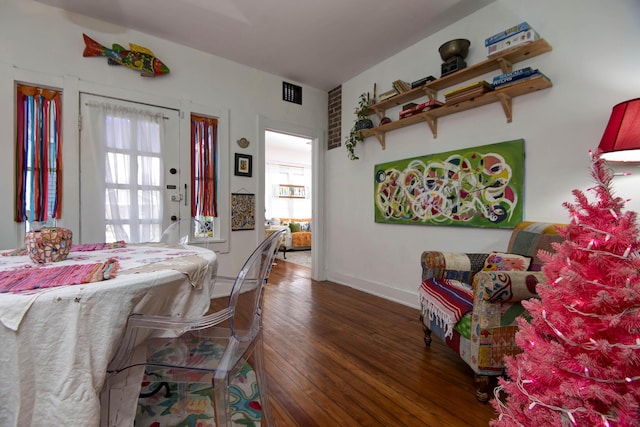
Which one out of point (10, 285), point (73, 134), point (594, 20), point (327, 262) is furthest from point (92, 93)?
point (594, 20)

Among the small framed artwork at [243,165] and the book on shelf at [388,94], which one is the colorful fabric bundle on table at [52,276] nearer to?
the small framed artwork at [243,165]

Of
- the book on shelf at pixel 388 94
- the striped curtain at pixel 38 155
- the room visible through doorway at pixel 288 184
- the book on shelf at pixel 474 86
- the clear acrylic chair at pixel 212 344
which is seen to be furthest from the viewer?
the room visible through doorway at pixel 288 184

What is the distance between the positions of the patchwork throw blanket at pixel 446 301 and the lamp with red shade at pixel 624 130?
40.6 inches

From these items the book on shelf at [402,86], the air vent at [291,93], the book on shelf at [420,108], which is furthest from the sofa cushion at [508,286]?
the air vent at [291,93]

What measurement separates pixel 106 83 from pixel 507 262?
373cm

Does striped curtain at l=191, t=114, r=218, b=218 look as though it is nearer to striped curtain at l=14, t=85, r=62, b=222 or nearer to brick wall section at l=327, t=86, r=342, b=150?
striped curtain at l=14, t=85, r=62, b=222

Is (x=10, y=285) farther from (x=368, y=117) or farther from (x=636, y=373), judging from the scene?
(x=368, y=117)

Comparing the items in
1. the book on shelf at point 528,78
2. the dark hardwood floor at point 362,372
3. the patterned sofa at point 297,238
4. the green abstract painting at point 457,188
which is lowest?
the dark hardwood floor at point 362,372

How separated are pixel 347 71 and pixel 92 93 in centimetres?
277

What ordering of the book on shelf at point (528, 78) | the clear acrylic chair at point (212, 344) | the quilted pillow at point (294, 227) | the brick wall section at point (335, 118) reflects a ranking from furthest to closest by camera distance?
the quilted pillow at point (294, 227), the brick wall section at point (335, 118), the book on shelf at point (528, 78), the clear acrylic chair at point (212, 344)

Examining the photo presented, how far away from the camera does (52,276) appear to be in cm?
104

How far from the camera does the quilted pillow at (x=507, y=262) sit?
72.0 inches

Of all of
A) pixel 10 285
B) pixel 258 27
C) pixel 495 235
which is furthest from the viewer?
pixel 258 27

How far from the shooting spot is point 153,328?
41.9 inches
